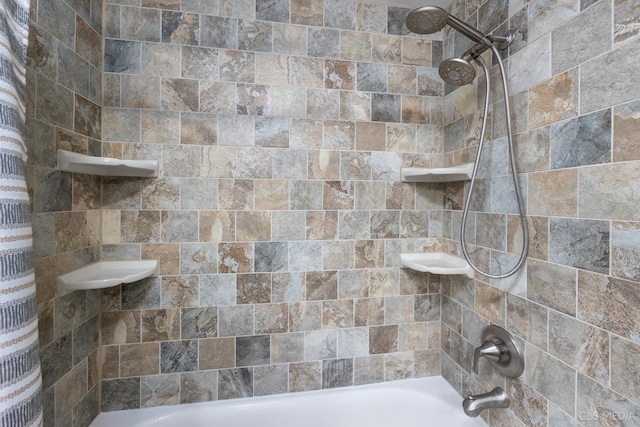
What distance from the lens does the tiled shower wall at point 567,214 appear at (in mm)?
694

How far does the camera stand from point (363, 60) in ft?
4.54

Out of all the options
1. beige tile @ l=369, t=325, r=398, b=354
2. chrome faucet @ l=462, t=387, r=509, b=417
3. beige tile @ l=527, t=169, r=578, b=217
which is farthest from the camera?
beige tile @ l=369, t=325, r=398, b=354

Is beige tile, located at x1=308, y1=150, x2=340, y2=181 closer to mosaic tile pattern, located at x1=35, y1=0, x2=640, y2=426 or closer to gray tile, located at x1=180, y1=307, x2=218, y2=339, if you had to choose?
mosaic tile pattern, located at x1=35, y1=0, x2=640, y2=426

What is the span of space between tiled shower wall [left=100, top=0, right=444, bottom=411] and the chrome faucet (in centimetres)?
41

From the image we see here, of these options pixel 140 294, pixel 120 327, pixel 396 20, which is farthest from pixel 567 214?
pixel 120 327

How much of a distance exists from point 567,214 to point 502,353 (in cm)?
57

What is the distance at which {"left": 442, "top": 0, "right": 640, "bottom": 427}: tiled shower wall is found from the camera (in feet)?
2.28

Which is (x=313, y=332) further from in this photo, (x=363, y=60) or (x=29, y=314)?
(x=363, y=60)

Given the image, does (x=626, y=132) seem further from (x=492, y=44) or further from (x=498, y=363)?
(x=498, y=363)

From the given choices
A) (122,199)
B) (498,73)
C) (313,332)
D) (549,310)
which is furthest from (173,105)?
(549,310)

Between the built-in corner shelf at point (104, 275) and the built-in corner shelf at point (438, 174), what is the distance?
1.25 m

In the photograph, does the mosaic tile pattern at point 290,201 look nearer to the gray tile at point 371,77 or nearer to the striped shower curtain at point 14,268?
the gray tile at point 371,77

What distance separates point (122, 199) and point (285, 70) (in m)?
0.95

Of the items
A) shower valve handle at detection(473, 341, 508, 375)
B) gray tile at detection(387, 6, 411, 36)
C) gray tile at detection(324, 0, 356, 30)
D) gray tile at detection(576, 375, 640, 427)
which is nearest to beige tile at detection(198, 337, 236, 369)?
shower valve handle at detection(473, 341, 508, 375)
